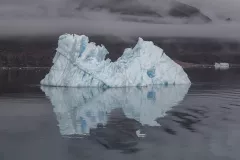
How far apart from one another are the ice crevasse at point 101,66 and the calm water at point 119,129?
7780 millimetres

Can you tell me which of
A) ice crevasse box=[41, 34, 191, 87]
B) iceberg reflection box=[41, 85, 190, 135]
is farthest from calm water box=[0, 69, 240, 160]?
ice crevasse box=[41, 34, 191, 87]

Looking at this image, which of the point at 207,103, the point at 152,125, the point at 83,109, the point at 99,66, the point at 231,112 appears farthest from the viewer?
the point at 99,66

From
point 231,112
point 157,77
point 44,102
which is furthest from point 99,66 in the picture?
point 231,112

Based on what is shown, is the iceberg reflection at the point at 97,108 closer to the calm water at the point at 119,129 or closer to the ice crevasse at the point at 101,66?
the calm water at the point at 119,129

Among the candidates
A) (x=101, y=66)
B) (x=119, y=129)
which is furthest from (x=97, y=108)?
(x=101, y=66)

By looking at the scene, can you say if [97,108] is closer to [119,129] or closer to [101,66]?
[119,129]

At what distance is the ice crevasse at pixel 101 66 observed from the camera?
97.8 feet

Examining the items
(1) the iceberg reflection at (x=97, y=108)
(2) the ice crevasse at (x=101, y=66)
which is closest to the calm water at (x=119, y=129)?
(1) the iceberg reflection at (x=97, y=108)

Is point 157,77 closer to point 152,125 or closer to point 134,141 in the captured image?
point 152,125

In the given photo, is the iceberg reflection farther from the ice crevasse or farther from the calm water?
the ice crevasse

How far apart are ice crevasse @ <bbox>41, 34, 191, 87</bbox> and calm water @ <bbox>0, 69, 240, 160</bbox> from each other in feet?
25.5

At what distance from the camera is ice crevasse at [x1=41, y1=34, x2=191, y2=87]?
29.8 meters

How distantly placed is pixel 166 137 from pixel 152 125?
6.67 ft

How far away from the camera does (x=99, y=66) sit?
96.4 ft
